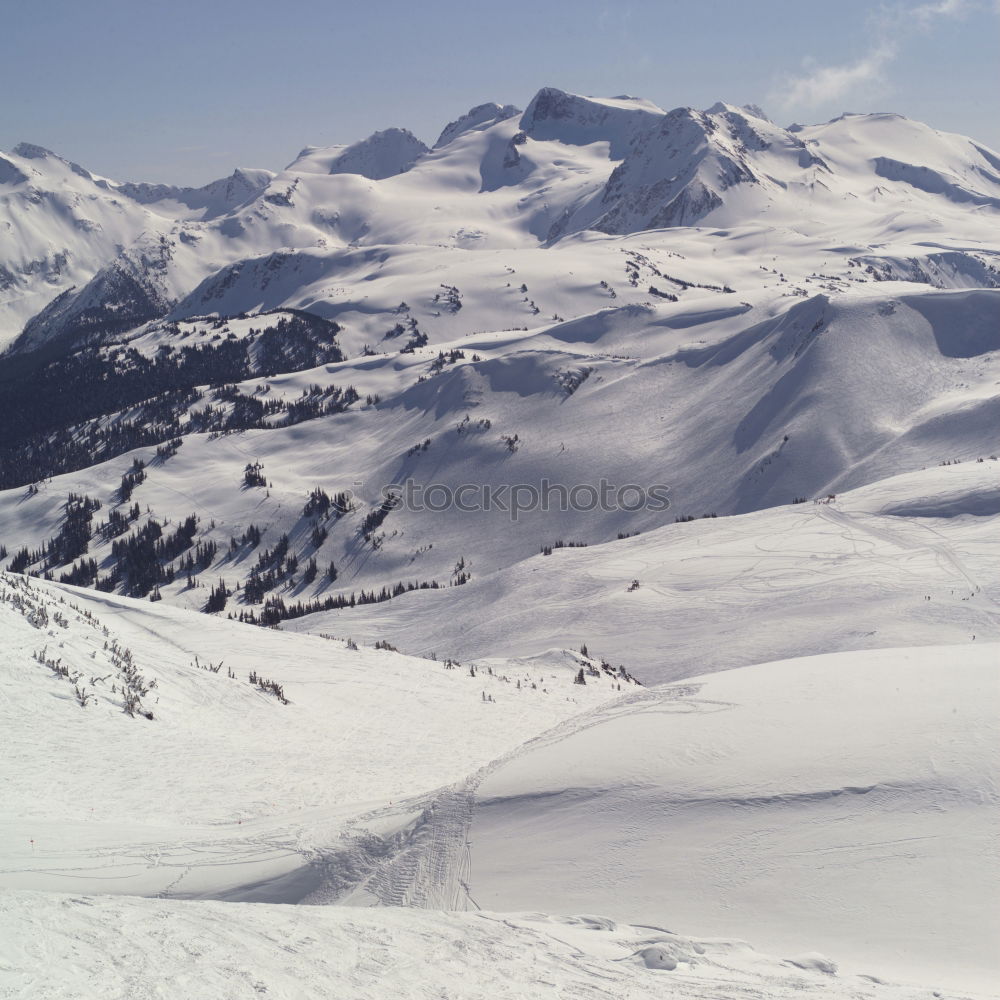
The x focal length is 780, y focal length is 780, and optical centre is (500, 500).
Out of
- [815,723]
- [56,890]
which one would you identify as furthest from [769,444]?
[56,890]

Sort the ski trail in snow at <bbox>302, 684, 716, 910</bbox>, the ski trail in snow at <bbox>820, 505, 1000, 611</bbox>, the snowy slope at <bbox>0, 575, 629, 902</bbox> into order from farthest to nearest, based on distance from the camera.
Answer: the ski trail in snow at <bbox>820, 505, 1000, 611</bbox>, the snowy slope at <bbox>0, 575, 629, 902</bbox>, the ski trail in snow at <bbox>302, 684, 716, 910</bbox>

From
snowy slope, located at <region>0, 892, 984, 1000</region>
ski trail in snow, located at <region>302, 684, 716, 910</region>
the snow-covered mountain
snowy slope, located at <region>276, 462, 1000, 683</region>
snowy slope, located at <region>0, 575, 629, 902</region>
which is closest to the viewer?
snowy slope, located at <region>0, 892, 984, 1000</region>

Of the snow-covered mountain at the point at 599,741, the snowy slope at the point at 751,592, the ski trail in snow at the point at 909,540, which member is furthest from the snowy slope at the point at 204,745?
the ski trail in snow at the point at 909,540

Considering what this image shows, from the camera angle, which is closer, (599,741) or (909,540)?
(599,741)

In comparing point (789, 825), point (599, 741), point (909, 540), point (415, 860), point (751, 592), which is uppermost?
point (909, 540)

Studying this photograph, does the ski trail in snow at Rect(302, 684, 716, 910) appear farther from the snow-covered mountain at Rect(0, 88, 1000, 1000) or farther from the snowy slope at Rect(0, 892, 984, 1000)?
the snowy slope at Rect(0, 892, 984, 1000)

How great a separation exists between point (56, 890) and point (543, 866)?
495 cm

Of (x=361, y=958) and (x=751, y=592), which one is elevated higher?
(x=751, y=592)

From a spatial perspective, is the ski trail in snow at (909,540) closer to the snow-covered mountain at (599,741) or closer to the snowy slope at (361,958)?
the snow-covered mountain at (599,741)

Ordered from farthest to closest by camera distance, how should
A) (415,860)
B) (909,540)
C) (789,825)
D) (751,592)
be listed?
(909,540) → (751,592) → (415,860) → (789,825)

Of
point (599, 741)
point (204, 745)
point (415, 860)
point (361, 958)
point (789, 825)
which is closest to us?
point (361, 958)

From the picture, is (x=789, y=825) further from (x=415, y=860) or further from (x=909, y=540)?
(x=909, y=540)

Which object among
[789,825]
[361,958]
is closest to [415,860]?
[361,958]

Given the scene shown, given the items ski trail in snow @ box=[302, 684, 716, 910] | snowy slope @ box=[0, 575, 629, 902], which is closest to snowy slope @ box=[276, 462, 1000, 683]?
snowy slope @ box=[0, 575, 629, 902]
